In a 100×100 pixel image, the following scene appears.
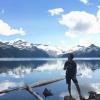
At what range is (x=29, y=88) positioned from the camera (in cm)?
3036

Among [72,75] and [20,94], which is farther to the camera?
[20,94]

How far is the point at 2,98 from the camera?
47625 millimetres

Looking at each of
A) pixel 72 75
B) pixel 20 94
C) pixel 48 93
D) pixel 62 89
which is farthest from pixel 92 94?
pixel 62 89

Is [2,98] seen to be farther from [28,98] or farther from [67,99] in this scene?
[67,99]

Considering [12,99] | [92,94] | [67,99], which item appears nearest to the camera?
[67,99]

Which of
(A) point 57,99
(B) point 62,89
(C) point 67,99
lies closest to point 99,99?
(C) point 67,99

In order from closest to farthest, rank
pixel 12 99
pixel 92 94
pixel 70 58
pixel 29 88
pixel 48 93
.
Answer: pixel 70 58, pixel 29 88, pixel 92 94, pixel 12 99, pixel 48 93

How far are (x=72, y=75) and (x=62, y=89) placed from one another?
118 feet

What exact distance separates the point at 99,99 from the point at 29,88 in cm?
805

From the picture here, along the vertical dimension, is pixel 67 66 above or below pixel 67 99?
above

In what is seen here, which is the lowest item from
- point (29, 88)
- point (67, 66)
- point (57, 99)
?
point (57, 99)

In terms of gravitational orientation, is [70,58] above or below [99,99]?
above

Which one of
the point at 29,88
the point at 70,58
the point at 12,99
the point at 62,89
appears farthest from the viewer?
the point at 62,89

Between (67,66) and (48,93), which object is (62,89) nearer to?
(48,93)
